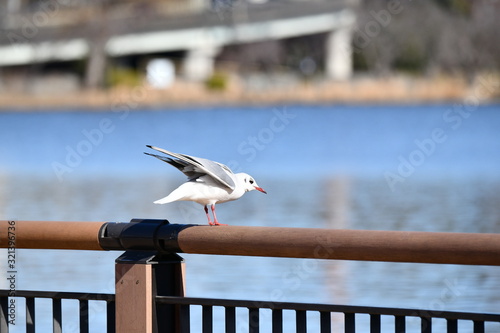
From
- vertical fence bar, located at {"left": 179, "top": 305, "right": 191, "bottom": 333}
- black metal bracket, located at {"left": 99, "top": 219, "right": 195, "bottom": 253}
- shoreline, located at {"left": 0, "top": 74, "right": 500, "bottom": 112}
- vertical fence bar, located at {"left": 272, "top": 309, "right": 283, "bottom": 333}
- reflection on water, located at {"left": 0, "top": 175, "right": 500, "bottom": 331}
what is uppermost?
shoreline, located at {"left": 0, "top": 74, "right": 500, "bottom": 112}

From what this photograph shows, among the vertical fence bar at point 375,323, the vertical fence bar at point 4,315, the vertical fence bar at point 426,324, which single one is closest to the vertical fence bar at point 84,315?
the vertical fence bar at point 4,315

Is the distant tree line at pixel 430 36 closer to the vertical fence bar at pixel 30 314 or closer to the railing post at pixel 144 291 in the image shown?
the vertical fence bar at pixel 30 314

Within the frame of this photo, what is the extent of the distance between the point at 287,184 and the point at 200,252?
2057 centimetres

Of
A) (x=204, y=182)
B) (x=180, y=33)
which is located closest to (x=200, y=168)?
(x=204, y=182)

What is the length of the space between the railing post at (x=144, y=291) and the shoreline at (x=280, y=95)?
5193cm

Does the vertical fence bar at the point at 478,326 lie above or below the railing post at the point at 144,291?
below

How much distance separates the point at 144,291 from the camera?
4105 millimetres

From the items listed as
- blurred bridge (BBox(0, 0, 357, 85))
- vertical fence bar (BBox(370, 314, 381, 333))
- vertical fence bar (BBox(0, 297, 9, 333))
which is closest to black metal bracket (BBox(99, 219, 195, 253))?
vertical fence bar (BBox(0, 297, 9, 333))

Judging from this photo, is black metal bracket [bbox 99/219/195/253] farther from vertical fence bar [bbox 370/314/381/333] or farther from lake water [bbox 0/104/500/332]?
lake water [bbox 0/104/500/332]

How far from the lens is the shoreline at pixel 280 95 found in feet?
188

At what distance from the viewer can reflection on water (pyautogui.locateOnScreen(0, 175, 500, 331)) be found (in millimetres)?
11023

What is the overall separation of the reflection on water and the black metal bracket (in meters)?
5.62

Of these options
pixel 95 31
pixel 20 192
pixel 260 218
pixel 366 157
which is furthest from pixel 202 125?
pixel 260 218

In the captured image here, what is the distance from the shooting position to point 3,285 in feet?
35.1
